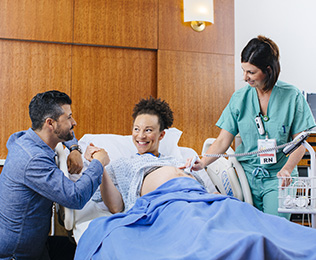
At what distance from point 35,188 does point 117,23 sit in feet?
7.69

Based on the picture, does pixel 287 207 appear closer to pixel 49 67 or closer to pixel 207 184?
pixel 207 184

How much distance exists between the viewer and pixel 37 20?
3479 millimetres

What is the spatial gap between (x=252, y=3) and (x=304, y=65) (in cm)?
96

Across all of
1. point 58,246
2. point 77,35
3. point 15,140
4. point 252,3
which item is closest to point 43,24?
point 77,35

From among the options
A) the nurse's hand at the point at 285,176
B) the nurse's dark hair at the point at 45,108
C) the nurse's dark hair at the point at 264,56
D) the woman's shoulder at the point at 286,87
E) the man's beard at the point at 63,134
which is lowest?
the nurse's hand at the point at 285,176

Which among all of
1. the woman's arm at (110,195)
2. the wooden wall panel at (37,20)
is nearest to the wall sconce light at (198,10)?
the wooden wall panel at (37,20)

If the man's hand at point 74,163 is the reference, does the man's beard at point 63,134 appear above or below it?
above

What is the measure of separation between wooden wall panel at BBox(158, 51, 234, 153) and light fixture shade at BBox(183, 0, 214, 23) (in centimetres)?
35

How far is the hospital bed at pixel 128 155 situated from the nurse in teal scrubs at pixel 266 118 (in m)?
0.08

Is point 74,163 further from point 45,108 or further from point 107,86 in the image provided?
point 107,86

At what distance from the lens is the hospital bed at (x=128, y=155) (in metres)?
2.01

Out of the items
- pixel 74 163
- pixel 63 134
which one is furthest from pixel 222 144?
pixel 63 134

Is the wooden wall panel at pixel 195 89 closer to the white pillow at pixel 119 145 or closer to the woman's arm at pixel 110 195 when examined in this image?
the white pillow at pixel 119 145

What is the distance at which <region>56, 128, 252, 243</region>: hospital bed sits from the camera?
6.59 ft
